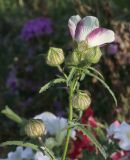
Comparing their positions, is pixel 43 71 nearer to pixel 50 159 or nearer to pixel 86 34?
pixel 50 159

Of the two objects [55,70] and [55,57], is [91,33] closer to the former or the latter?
[55,57]

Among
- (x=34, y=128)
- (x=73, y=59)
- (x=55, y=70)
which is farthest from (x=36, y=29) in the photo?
(x=73, y=59)

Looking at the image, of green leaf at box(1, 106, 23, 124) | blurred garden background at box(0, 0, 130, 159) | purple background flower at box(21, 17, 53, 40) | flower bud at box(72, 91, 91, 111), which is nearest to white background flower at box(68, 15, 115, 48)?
flower bud at box(72, 91, 91, 111)

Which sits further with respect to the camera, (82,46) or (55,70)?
(55,70)

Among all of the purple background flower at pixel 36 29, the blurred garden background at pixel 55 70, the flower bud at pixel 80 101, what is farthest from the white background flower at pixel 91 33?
the purple background flower at pixel 36 29

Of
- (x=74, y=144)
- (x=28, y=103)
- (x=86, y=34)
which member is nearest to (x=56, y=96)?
(x=28, y=103)

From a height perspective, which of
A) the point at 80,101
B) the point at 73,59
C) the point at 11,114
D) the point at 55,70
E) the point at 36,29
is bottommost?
the point at 55,70
